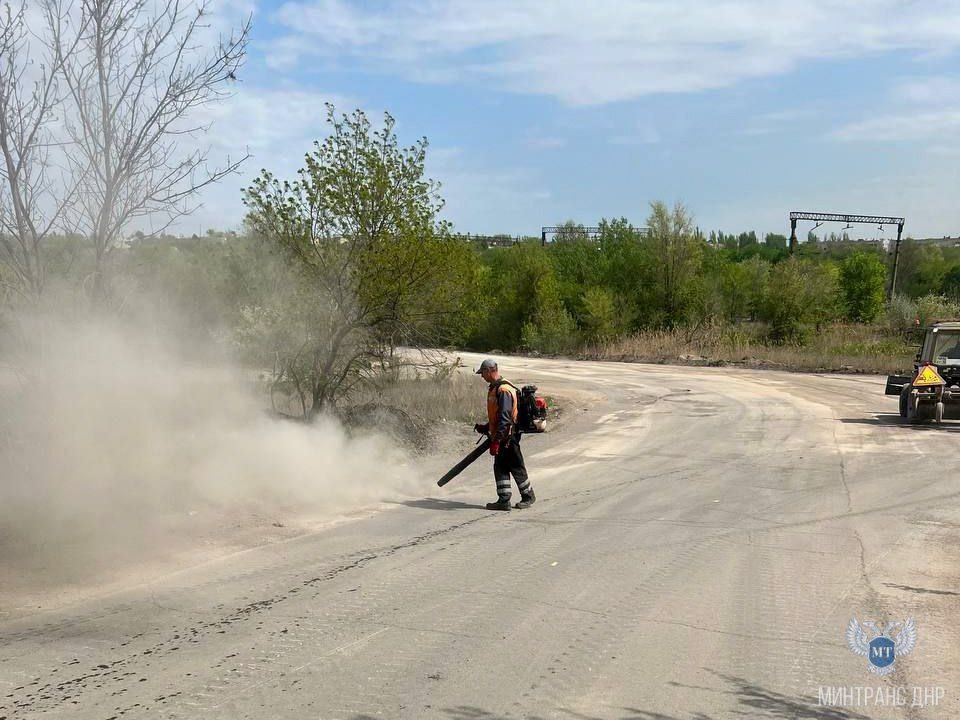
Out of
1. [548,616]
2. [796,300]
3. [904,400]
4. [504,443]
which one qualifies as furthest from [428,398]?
[796,300]

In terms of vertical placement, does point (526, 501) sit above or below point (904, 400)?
below

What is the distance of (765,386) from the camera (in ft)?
89.0

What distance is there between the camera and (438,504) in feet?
35.1

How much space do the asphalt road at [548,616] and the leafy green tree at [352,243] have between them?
15.8 feet

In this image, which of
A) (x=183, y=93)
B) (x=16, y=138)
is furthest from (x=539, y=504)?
(x=16, y=138)

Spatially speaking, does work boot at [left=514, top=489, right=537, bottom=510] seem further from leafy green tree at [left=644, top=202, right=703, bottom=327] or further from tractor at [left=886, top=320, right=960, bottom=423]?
leafy green tree at [left=644, top=202, right=703, bottom=327]

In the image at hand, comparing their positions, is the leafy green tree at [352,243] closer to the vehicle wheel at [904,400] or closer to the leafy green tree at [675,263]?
the vehicle wheel at [904,400]

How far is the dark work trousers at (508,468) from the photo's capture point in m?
10.2

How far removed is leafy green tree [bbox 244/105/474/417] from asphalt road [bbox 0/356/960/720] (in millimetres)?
4813

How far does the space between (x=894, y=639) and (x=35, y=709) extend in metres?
5.58

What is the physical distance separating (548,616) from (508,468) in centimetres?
402

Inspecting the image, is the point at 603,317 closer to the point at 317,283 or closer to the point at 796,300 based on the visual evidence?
the point at 796,300

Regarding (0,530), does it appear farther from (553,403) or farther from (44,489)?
(553,403)

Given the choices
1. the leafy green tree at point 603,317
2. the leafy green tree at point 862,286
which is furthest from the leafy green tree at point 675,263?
the leafy green tree at point 862,286
